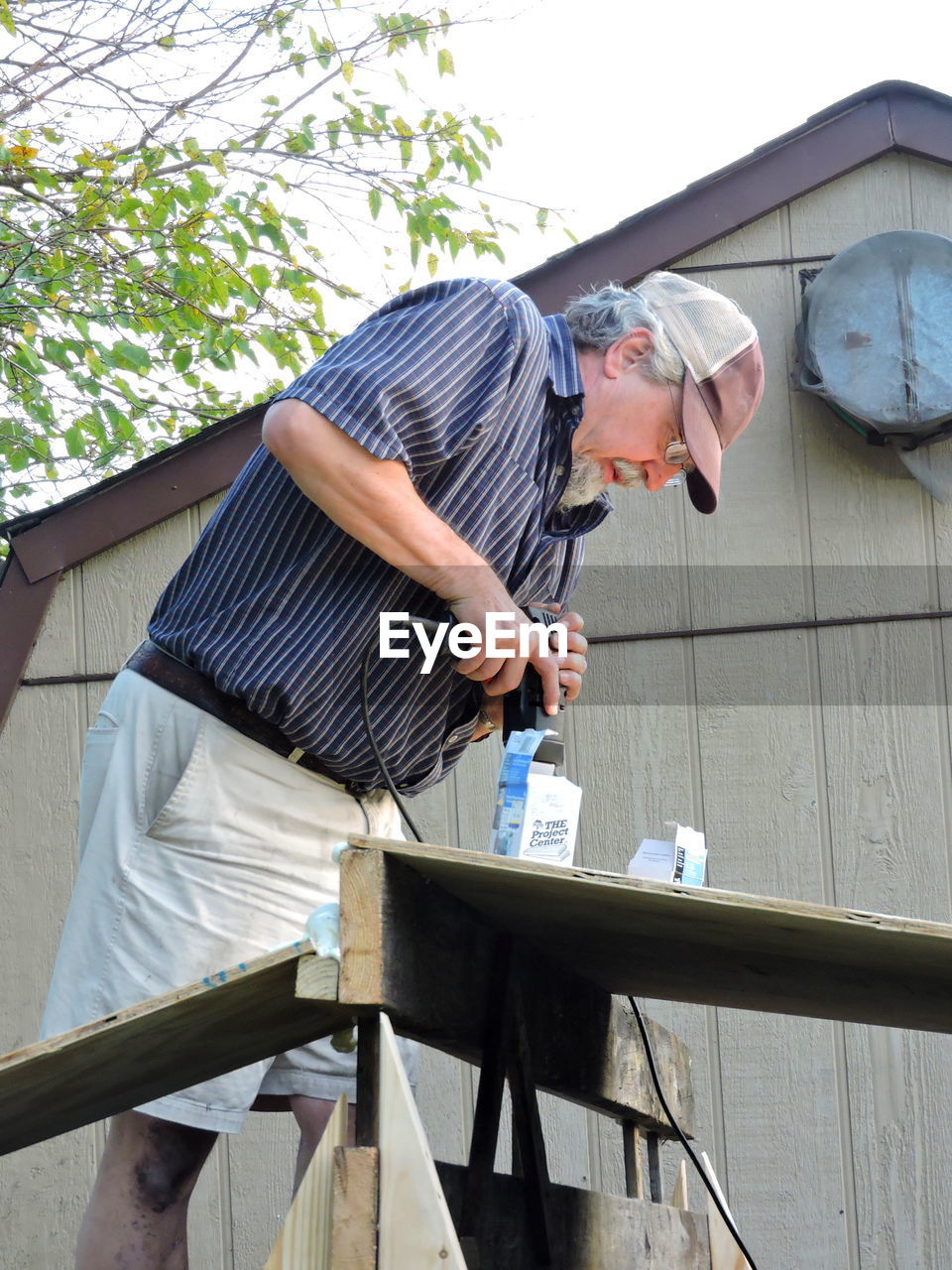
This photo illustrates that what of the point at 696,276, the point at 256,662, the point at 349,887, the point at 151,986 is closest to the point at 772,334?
the point at 696,276

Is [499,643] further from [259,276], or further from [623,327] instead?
[259,276]

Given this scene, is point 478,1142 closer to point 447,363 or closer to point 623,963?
point 623,963

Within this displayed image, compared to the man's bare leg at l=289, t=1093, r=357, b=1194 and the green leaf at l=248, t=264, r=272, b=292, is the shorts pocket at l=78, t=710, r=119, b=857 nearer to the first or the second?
the man's bare leg at l=289, t=1093, r=357, b=1194

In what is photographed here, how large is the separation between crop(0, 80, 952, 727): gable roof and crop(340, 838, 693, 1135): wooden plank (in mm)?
1809

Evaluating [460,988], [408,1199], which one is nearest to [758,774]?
[460,988]

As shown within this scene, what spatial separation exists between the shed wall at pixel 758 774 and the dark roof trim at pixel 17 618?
37 mm

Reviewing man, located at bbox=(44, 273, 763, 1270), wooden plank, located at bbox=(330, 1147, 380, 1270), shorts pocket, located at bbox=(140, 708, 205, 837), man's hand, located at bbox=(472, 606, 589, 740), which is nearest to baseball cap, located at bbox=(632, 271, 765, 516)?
man, located at bbox=(44, 273, 763, 1270)

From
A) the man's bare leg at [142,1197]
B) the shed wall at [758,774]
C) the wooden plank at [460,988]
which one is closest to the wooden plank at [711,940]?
the wooden plank at [460,988]

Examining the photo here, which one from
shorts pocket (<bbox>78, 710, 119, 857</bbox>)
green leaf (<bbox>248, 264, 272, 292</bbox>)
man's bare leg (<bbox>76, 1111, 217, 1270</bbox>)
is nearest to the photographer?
man's bare leg (<bbox>76, 1111, 217, 1270</bbox>)

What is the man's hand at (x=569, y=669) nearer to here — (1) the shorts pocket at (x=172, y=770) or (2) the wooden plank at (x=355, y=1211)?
(1) the shorts pocket at (x=172, y=770)

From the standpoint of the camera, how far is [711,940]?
4.27 feet

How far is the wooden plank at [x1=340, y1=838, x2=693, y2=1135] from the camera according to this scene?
1094mm

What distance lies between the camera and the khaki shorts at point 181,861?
1.87 metres

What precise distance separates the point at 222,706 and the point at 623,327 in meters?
0.84
